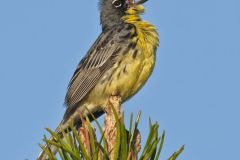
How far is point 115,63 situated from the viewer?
7949 mm

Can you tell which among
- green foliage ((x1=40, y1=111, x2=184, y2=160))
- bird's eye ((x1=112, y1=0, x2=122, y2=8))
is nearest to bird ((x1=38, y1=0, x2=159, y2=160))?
bird's eye ((x1=112, y1=0, x2=122, y2=8))

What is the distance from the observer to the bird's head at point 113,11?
8.90 meters

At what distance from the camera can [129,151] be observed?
3.66 metres

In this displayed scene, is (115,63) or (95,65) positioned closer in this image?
(115,63)

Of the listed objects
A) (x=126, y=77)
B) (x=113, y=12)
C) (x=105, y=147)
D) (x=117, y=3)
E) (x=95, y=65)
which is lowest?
(x=105, y=147)

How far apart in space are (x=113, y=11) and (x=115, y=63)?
1.44 meters

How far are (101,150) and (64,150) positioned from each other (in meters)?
0.27

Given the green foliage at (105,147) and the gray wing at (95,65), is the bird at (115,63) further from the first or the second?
the green foliage at (105,147)

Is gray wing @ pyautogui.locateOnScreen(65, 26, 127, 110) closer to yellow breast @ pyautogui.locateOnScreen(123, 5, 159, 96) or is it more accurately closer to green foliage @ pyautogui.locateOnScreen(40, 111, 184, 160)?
yellow breast @ pyautogui.locateOnScreen(123, 5, 159, 96)

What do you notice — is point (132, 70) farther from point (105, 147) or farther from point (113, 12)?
point (105, 147)

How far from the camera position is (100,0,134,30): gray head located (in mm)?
8914

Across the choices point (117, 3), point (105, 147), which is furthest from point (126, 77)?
point (105, 147)

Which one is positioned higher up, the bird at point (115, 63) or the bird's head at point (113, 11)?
the bird's head at point (113, 11)

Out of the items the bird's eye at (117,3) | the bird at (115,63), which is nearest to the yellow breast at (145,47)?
the bird at (115,63)
